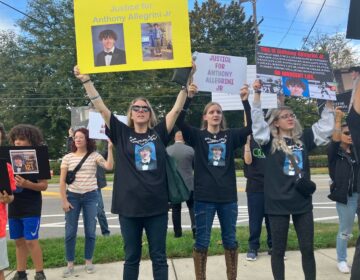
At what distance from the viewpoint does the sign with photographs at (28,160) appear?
4.48 metres

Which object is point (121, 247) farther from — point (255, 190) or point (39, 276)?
point (255, 190)

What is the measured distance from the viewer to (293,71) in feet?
16.0

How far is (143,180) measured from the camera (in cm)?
364

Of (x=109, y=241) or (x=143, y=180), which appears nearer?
(x=143, y=180)

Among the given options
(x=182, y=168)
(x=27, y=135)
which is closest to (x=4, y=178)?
(x=27, y=135)

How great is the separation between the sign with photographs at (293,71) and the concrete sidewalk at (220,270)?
221 cm

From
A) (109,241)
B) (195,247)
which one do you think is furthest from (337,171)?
(109,241)

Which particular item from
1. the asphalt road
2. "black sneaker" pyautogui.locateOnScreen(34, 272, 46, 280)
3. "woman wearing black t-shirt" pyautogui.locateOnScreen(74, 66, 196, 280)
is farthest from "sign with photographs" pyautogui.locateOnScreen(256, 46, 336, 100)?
the asphalt road

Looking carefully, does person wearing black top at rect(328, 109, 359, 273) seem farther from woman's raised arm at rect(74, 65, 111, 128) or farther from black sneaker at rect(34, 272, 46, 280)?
black sneaker at rect(34, 272, 46, 280)

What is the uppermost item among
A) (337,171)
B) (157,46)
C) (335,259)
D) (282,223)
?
(157,46)

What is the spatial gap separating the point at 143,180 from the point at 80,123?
4656 mm

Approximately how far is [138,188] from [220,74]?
1.99 m

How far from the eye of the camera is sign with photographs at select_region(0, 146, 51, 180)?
176 inches

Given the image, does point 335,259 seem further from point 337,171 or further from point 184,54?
point 184,54
